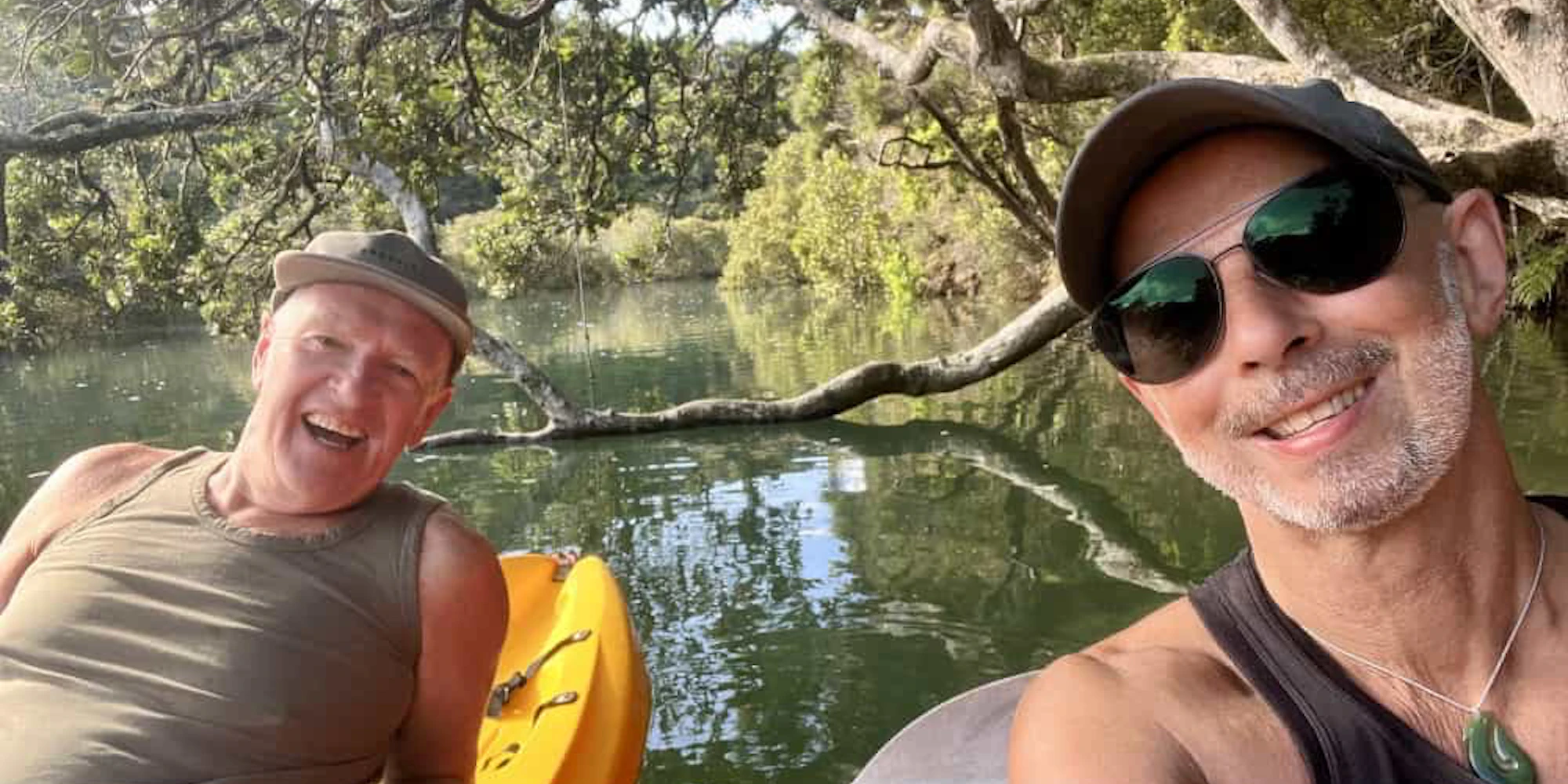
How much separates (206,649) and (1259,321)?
1736 millimetres

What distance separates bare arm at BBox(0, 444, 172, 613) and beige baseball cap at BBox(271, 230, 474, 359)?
49 cm

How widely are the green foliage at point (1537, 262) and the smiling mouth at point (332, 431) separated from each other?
13894 mm

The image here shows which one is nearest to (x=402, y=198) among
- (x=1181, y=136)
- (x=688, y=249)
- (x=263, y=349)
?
(x=263, y=349)

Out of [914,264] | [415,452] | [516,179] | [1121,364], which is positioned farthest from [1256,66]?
[914,264]

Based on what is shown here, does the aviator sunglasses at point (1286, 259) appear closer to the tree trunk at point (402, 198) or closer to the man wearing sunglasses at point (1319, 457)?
the man wearing sunglasses at point (1319, 457)

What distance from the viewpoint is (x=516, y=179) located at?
1064cm

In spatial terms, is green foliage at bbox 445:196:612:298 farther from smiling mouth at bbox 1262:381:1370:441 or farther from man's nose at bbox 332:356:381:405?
smiling mouth at bbox 1262:381:1370:441

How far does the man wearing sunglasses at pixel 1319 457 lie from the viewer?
3.95 feet

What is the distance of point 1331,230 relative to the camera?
121 centimetres

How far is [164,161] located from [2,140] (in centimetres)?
155

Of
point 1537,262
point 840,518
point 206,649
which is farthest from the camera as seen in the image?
point 1537,262

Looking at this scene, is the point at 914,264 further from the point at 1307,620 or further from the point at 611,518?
the point at 1307,620

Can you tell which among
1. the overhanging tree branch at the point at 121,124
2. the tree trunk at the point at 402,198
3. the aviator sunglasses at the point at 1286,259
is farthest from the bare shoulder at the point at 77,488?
the overhanging tree branch at the point at 121,124

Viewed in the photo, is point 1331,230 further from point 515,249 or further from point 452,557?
point 515,249
